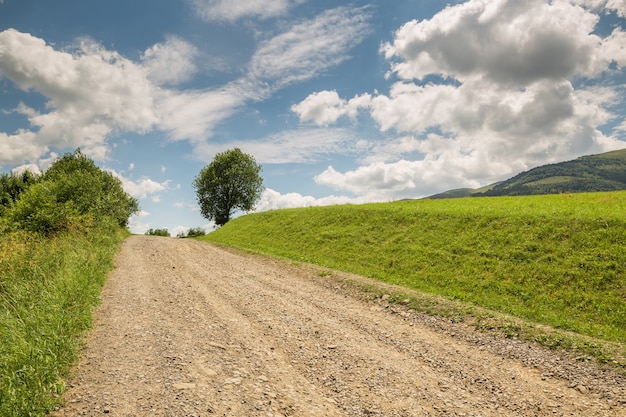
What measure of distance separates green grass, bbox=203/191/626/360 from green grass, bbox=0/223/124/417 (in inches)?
590

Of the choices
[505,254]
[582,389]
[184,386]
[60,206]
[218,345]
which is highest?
[60,206]

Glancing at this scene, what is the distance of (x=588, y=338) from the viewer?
11805 mm

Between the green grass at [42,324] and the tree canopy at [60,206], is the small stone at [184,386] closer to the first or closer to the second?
the green grass at [42,324]

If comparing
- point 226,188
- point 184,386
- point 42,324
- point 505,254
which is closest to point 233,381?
point 184,386

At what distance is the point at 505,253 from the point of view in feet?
68.3

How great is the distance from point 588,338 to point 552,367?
3.41 metres

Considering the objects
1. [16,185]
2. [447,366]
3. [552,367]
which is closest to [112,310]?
[447,366]

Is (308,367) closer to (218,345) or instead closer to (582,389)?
(218,345)

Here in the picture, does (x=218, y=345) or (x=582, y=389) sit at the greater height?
(x=218, y=345)

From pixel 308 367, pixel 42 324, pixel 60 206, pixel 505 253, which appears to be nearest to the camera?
pixel 308 367

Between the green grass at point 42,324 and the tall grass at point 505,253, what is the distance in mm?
14980

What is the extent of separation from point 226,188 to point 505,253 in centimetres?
6818

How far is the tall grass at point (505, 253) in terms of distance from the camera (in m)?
15.2

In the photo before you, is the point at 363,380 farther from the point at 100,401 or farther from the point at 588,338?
the point at 588,338
